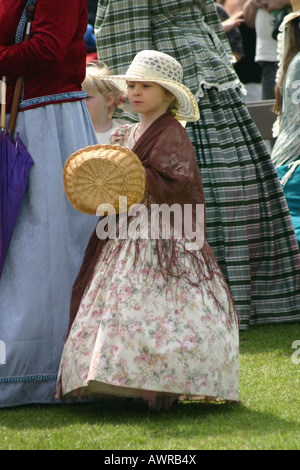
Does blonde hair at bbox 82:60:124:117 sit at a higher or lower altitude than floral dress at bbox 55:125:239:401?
higher

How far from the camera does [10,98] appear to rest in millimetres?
3971

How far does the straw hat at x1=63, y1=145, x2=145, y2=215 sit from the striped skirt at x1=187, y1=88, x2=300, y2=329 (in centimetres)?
182

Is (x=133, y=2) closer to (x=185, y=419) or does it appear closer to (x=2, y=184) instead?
(x=2, y=184)

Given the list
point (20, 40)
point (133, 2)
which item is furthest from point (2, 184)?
point (133, 2)

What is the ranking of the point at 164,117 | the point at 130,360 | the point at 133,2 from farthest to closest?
1. the point at 133,2
2. the point at 164,117
3. the point at 130,360

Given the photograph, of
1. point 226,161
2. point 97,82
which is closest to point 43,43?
point 97,82

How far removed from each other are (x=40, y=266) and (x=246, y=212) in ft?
5.91

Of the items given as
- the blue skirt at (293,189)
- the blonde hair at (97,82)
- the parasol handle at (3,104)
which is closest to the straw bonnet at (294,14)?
the blue skirt at (293,189)

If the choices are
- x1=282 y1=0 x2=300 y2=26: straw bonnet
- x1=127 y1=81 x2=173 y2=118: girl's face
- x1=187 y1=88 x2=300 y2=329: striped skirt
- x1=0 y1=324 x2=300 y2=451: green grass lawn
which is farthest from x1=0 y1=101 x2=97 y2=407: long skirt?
x1=282 y1=0 x2=300 y2=26: straw bonnet

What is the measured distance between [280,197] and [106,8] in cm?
154

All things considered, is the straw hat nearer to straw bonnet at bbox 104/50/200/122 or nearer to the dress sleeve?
straw bonnet at bbox 104/50/200/122

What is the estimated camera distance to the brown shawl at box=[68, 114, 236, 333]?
11.9ft

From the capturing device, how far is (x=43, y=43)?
3.80 metres

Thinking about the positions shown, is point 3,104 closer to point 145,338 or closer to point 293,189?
point 145,338
